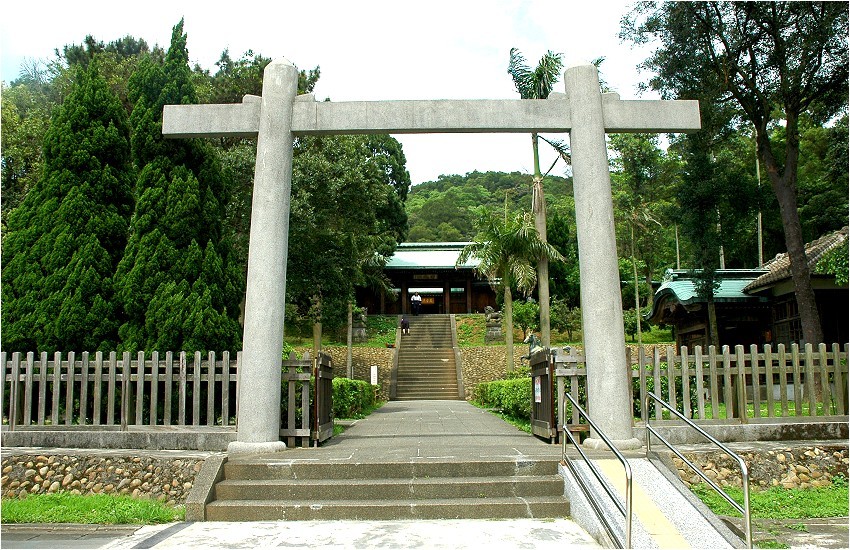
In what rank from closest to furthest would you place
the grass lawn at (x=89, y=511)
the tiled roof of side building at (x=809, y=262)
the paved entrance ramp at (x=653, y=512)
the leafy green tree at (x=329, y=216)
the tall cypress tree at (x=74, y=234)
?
1. the paved entrance ramp at (x=653, y=512)
2. the grass lawn at (x=89, y=511)
3. the tall cypress tree at (x=74, y=234)
4. the leafy green tree at (x=329, y=216)
5. the tiled roof of side building at (x=809, y=262)

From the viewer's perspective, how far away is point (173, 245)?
10914 millimetres

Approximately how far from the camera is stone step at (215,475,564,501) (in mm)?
7230

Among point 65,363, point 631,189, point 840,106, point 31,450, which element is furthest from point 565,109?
point 631,189

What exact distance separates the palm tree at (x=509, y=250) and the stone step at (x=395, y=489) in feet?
51.5

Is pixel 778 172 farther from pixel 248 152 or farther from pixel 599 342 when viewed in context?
pixel 248 152

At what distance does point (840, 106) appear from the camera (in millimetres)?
18391

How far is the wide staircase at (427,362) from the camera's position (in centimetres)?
2975

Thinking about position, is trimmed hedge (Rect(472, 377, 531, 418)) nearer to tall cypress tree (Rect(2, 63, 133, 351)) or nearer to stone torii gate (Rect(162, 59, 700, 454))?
stone torii gate (Rect(162, 59, 700, 454))

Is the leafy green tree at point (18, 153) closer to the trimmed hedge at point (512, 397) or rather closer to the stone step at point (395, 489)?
the trimmed hedge at point (512, 397)

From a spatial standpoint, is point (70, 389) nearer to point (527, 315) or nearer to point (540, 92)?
point (540, 92)

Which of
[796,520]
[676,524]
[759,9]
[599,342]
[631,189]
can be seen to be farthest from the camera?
[631,189]

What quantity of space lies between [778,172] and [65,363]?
702 inches

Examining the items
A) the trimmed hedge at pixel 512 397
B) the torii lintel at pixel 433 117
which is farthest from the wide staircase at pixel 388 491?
the trimmed hedge at pixel 512 397

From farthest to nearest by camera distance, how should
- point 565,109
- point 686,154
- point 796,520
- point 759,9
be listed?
1. point 686,154
2. point 759,9
3. point 565,109
4. point 796,520
